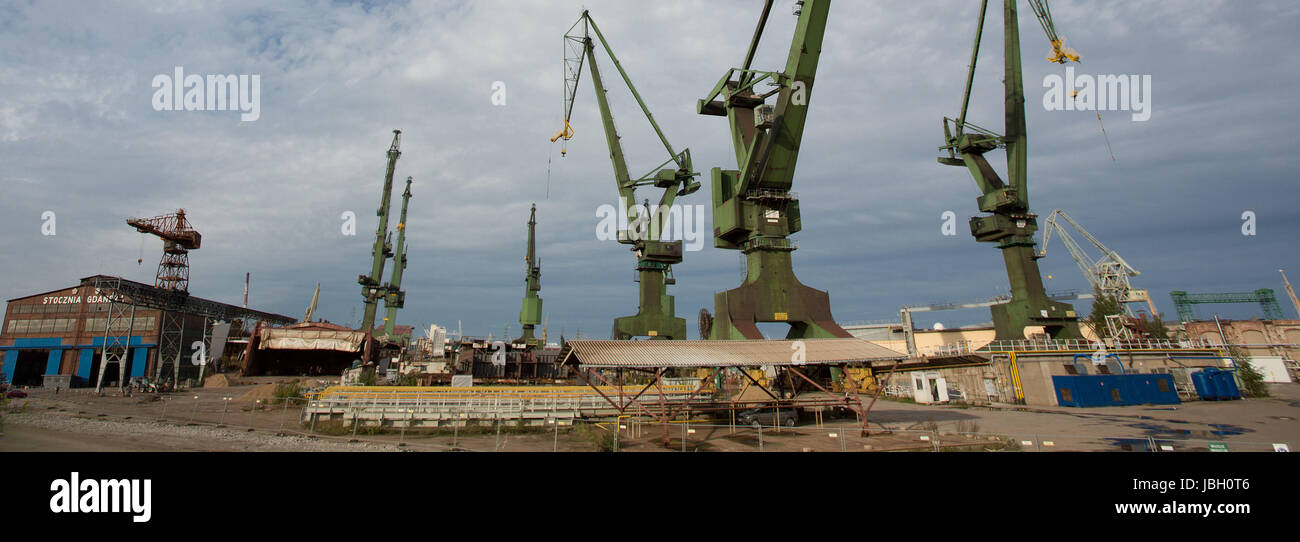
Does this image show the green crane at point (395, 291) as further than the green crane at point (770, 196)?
Yes

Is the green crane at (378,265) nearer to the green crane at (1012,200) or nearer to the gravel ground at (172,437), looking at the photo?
the gravel ground at (172,437)

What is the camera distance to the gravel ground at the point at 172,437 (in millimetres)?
14579

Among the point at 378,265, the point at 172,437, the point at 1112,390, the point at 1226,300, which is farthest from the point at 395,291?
the point at 1226,300

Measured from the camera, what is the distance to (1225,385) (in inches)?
1166

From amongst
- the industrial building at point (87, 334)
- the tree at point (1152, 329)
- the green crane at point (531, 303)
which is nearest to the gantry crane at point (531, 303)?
the green crane at point (531, 303)

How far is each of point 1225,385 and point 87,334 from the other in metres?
99.1

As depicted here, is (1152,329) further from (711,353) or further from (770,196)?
(711,353)

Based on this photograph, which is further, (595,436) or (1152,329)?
(1152,329)

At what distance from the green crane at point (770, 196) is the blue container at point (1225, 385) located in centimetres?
2384

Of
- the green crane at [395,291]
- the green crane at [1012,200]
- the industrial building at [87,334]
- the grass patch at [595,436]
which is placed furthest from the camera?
the green crane at [395,291]

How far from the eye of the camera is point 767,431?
18.8 metres
